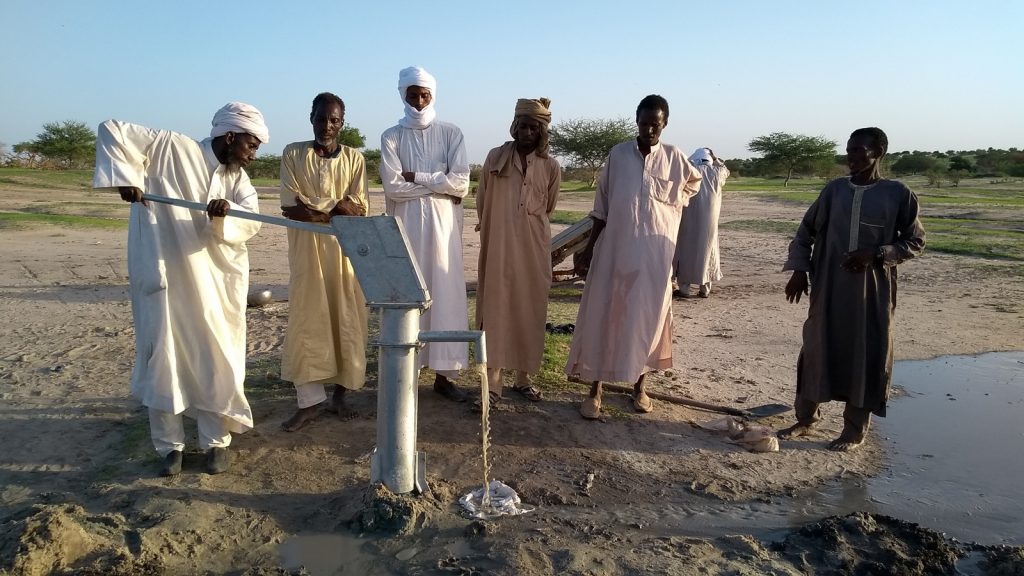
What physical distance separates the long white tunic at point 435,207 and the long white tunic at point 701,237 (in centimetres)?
467

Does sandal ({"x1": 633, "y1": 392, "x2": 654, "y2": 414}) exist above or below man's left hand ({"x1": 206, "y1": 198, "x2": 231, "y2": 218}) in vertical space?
below

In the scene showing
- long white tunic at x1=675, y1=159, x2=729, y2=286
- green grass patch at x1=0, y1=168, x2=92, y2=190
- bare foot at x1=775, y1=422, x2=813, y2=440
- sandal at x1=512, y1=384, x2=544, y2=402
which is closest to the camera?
bare foot at x1=775, y1=422, x2=813, y2=440

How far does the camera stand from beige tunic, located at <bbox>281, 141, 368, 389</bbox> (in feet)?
13.3

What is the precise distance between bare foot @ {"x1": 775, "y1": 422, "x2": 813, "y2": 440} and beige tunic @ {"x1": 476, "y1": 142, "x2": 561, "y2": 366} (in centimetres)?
154

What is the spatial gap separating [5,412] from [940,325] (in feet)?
25.4

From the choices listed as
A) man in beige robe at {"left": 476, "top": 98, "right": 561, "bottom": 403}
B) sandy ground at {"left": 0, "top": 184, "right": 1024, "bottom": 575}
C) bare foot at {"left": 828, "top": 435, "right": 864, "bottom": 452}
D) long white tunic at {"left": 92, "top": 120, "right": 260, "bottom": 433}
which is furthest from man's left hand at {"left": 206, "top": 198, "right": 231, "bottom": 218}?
bare foot at {"left": 828, "top": 435, "right": 864, "bottom": 452}

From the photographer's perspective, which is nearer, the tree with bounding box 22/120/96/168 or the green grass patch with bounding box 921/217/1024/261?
the green grass patch with bounding box 921/217/1024/261

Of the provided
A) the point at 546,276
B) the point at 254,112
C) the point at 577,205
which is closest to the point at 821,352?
the point at 546,276

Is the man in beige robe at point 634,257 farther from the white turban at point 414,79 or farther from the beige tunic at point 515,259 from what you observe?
the white turban at point 414,79

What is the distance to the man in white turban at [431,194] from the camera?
4461mm

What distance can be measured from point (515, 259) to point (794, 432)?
198 centimetres

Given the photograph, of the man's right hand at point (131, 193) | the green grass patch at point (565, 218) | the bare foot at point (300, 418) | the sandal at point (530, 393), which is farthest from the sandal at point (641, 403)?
the green grass patch at point (565, 218)

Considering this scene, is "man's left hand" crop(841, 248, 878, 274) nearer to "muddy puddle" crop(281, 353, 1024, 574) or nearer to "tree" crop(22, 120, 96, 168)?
"muddy puddle" crop(281, 353, 1024, 574)

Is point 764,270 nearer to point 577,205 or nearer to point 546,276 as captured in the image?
point 546,276
